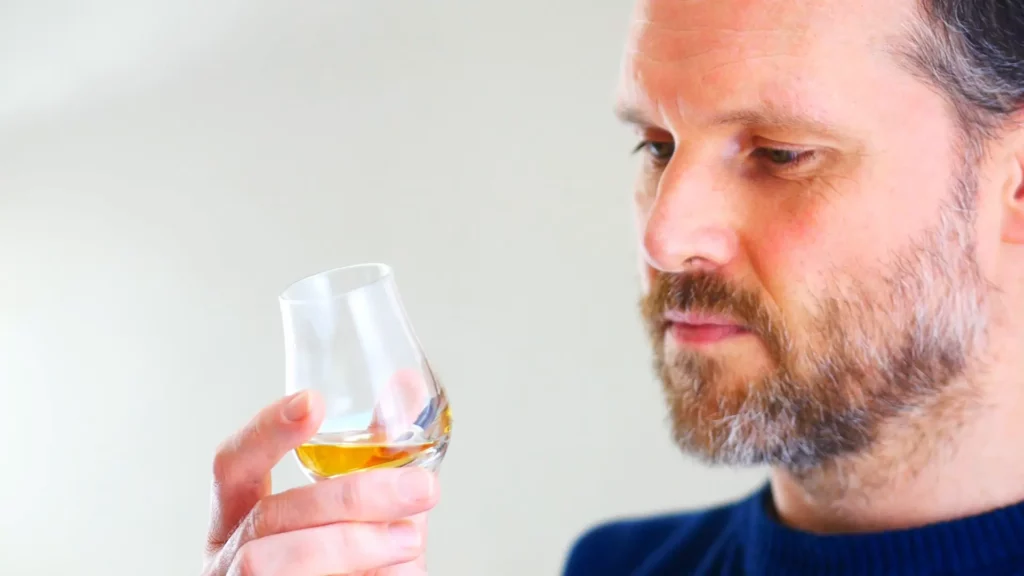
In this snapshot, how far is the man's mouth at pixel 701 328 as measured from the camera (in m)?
0.98

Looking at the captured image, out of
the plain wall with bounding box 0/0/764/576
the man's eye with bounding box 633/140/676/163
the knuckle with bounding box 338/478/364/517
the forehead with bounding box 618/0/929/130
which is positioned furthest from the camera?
the plain wall with bounding box 0/0/764/576

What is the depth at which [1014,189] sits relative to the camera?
944 millimetres

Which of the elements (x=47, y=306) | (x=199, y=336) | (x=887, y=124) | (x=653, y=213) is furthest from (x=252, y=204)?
(x=887, y=124)

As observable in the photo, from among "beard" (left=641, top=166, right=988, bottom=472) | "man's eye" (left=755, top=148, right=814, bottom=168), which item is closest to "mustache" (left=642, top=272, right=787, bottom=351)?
"beard" (left=641, top=166, right=988, bottom=472)

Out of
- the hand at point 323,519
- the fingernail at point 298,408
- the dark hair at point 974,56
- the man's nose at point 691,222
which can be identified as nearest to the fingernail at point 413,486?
the hand at point 323,519

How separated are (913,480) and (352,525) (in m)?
0.62

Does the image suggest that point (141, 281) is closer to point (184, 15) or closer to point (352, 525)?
point (184, 15)

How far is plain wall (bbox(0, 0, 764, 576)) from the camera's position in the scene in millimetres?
2070

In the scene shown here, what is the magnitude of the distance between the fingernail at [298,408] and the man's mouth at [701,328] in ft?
1.41

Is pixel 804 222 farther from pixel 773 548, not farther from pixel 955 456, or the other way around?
pixel 773 548

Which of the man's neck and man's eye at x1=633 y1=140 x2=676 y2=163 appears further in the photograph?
man's eye at x1=633 y1=140 x2=676 y2=163

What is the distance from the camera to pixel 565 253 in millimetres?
2105

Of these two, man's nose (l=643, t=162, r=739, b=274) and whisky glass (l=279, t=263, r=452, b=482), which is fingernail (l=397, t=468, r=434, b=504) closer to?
whisky glass (l=279, t=263, r=452, b=482)

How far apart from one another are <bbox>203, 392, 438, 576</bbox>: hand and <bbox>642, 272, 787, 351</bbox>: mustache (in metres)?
0.36
